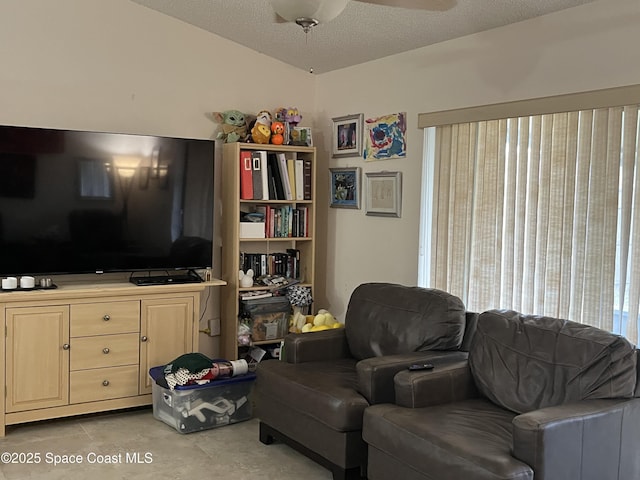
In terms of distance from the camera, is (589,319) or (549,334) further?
(589,319)

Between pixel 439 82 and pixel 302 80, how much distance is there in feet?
4.72

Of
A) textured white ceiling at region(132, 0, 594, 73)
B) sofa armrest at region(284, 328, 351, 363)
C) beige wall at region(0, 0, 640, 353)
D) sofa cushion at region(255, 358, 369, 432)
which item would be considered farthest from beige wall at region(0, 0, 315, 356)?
sofa cushion at region(255, 358, 369, 432)

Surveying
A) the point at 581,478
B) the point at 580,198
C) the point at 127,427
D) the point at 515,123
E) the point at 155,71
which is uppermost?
the point at 155,71

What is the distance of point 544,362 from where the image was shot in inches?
121

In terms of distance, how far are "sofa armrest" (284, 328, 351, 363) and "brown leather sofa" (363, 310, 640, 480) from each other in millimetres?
845

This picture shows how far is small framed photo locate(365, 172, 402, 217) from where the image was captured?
184 inches

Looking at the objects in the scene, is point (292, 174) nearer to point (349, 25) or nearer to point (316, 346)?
point (349, 25)

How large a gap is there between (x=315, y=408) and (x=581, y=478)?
4.13 feet

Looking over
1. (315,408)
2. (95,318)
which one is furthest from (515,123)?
(95,318)

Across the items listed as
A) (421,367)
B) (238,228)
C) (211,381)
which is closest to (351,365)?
(421,367)

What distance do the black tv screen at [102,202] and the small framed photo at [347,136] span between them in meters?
1.02

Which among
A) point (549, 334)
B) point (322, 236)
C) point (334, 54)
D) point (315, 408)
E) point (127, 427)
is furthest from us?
point (322, 236)

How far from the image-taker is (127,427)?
13.7 ft

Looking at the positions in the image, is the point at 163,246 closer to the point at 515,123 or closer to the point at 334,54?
the point at 334,54
